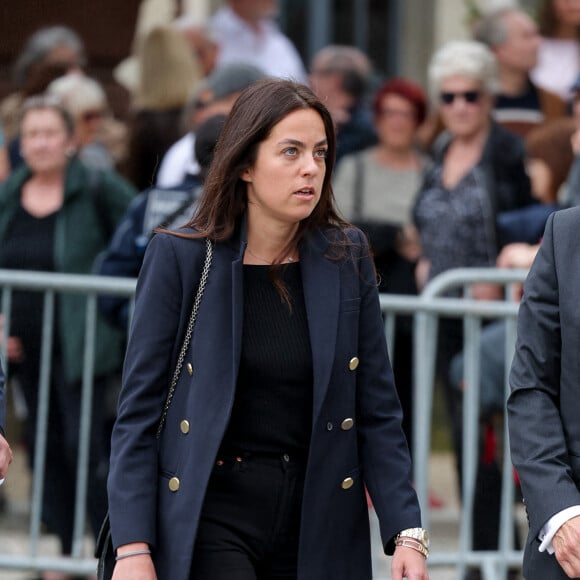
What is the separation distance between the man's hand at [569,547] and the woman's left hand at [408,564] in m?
0.35

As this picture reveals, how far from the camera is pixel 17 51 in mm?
10648

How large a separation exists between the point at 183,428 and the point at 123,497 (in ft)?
0.70

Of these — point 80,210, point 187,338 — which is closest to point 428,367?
point 80,210

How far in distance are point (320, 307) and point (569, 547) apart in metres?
0.82

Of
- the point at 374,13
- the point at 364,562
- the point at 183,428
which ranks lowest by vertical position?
the point at 364,562

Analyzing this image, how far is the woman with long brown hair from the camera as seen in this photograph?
371 centimetres

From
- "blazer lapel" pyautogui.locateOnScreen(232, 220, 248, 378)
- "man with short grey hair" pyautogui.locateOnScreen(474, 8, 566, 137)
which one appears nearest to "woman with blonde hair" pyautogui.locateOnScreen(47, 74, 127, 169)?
"man with short grey hair" pyautogui.locateOnScreen(474, 8, 566, 137)

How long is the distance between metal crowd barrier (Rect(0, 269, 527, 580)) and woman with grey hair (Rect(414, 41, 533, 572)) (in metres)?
0.41

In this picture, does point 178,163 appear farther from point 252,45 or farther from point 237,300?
point 237,300

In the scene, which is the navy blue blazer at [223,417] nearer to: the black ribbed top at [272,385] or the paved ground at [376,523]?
the black ribbed top at [272,385]

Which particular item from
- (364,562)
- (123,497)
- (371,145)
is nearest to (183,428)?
(123,497)

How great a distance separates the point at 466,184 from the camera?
6.97m

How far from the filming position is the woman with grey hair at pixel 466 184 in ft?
22.6

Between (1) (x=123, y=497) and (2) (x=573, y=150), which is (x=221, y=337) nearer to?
(1) (x=123, y=497)
